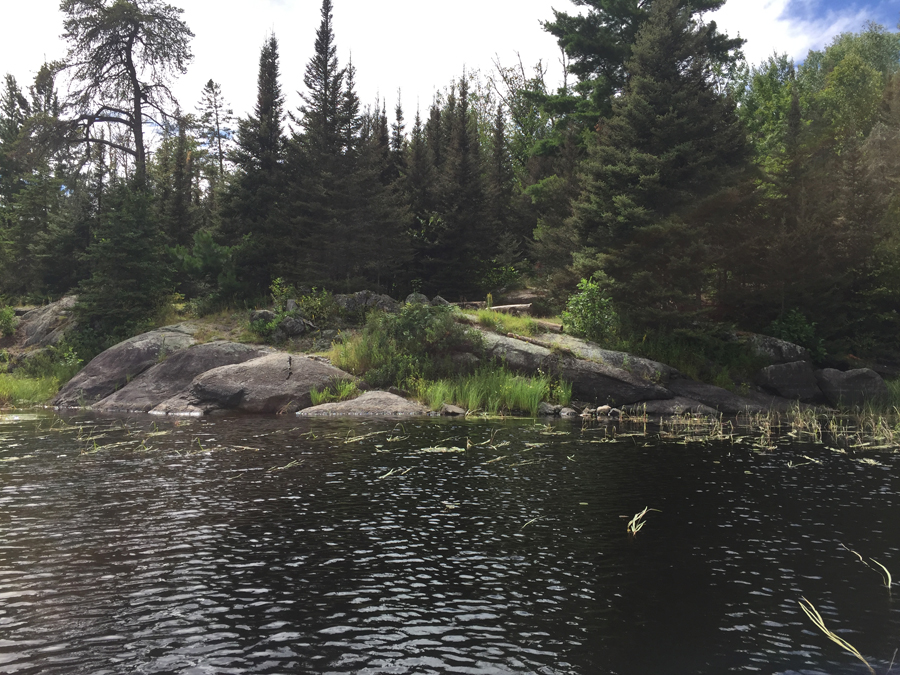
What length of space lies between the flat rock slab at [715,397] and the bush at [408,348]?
845 centimetres

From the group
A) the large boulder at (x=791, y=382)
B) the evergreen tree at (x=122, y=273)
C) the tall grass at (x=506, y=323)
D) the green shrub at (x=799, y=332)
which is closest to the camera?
the large boulder at (x=791, y=382)

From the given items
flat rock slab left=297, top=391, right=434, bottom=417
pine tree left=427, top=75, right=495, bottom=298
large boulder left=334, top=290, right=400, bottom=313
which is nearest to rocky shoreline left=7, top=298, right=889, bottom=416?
flat rock slab left=297, top=391, right=434, bottom=417

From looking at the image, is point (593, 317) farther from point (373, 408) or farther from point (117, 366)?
point (117, 366)

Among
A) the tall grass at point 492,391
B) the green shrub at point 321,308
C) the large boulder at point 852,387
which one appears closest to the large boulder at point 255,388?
the tall grass at point 492,391

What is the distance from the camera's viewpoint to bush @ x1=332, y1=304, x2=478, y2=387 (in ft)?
81.8

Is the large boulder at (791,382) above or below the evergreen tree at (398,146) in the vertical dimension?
below

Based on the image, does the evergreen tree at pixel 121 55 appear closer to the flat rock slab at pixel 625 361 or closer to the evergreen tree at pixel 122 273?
the evergreen tree at pixel 122 273

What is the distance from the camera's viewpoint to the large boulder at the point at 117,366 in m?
26.0

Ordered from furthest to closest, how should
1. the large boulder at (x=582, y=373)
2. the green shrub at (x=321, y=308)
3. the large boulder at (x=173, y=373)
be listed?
the green shrub at (x=321, y=308), the large boulder at (x=173, y=373), the large boulder at (x=582, y=373)

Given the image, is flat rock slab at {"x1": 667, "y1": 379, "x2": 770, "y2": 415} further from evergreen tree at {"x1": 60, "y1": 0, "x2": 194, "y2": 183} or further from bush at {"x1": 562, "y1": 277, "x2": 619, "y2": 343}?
evergreen tree at {"x1": 60, "y1": 0, "x2": 194, "y2": 183}

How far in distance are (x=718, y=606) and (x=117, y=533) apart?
7.36 meters

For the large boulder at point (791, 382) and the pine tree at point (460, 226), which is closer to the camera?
the large boulder at point (791, 382)

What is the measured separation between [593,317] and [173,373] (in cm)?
1777

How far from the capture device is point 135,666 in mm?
4902
